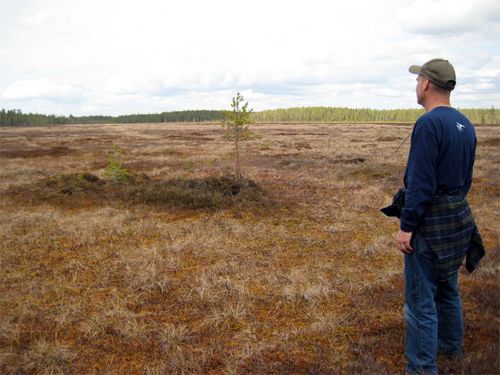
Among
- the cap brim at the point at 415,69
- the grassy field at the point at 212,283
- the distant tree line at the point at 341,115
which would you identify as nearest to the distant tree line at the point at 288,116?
the distant tree line at the point at 341,115

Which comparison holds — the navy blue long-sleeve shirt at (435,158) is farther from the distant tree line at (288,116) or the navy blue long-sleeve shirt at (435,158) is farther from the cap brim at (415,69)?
the distant tree line at (288,116)

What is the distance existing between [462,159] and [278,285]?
11.1 feet

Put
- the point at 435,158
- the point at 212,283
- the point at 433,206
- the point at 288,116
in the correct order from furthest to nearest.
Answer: the point at 288,116 → the point at 212,283 → the point at 433,206 → the point at 435,158

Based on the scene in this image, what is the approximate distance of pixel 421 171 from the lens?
9.53ft

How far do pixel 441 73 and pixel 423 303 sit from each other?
6.15 feet

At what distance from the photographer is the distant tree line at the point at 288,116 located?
122 meters

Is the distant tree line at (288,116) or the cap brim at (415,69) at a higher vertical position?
the distant tree line at (288,116)

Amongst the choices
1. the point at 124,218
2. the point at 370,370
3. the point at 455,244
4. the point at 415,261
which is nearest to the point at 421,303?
the point at 415,261

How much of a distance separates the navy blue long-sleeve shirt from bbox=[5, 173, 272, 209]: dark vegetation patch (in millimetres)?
7214

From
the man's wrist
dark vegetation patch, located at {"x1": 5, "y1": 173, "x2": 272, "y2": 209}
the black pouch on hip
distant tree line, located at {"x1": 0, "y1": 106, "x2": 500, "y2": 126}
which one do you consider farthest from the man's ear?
distant tree line, located at {"x1": 0, "y1": 106, "x2": 500, "y2": 126}

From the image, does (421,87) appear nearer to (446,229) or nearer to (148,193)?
(446,229)

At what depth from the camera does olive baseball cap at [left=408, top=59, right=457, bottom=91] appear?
2957 millimetres

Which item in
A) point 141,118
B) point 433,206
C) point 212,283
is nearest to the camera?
point 433,206

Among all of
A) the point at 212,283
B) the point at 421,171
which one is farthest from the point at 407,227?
the point at 212,283
